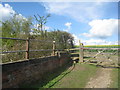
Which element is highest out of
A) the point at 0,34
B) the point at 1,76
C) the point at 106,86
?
the point at 0,34

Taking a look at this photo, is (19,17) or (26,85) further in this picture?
(19,17)

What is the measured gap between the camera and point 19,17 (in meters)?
17.5

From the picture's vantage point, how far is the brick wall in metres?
4.04

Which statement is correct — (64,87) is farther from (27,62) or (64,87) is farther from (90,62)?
(90,62)

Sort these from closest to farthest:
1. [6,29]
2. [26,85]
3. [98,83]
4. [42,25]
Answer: [26,85] < [98,83] < [6,29] < [42,25]

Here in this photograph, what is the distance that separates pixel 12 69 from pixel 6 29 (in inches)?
484

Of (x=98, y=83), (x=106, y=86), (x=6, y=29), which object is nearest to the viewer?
(x=106, y=86)

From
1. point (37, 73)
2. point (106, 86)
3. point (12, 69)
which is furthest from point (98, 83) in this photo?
point (12, 69)

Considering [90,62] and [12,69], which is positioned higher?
[12,69]

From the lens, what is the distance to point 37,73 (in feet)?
19.5

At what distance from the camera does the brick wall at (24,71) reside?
159 inches

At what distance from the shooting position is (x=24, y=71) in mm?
4941

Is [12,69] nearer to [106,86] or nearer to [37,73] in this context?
[37,73]

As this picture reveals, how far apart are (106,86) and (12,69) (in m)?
4.29
